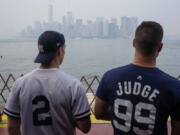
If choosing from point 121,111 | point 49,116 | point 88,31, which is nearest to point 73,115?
point 49,116

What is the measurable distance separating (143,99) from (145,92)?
0.12 ft

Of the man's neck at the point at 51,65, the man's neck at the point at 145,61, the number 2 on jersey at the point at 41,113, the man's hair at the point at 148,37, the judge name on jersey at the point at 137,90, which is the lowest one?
the number 2 on jersey at the point at 41,113

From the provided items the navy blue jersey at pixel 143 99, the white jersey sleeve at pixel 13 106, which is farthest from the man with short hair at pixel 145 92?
the white jersey sleeve at pixel 13 106

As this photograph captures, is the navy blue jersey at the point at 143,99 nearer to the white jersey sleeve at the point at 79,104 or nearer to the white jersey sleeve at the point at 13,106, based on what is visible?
the white jersey sleeve at the point at 79,104

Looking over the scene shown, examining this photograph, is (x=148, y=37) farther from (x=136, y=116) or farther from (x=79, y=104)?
(x=79, y=104)

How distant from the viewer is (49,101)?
5.10 ft

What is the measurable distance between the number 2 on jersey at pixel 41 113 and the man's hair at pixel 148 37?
1.95ft

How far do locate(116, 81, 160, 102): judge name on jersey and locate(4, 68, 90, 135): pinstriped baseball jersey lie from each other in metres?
0.22

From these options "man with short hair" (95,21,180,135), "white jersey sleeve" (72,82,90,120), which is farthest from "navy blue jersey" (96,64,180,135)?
"white jersey sleeve" (72,82,90,120)

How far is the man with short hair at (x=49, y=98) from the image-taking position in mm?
1557

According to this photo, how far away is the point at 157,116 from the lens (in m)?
1.44

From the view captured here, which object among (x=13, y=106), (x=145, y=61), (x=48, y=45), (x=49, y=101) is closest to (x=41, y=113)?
(x=49, y=101)

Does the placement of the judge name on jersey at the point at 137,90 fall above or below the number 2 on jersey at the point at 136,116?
above

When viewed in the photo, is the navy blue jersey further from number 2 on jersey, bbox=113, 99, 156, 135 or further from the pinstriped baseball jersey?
the pinstriped baseball jersey
